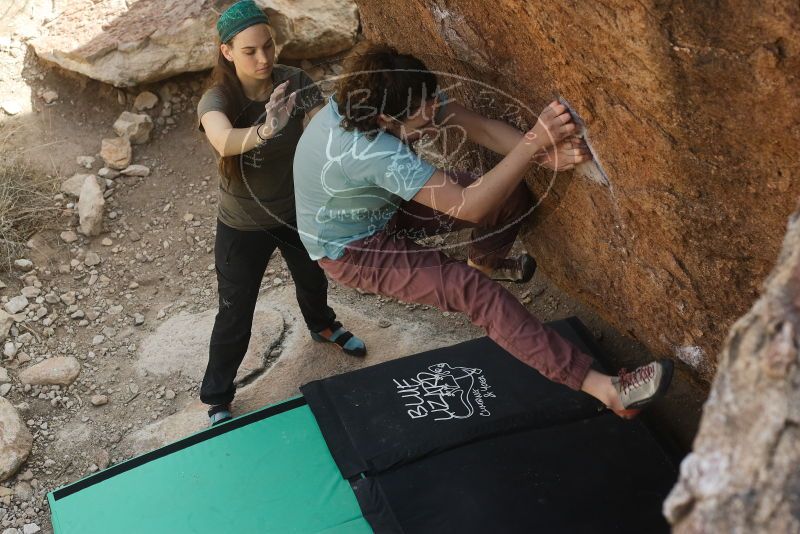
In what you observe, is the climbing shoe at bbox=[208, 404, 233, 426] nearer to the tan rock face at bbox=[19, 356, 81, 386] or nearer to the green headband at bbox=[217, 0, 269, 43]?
the tan rock face at bbox=[19, 356, 81, 386]

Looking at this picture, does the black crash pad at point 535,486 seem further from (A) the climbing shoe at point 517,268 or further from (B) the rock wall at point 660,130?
(A) the climbing shoe at point 517,268

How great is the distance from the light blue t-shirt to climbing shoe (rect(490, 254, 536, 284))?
0.64m

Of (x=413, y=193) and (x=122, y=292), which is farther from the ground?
(x=413, y=193)

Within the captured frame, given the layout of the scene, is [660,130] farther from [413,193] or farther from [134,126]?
[134,126]

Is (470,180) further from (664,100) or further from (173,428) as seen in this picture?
(173,428)

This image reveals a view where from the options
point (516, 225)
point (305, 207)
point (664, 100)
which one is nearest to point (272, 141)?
point (305, 207)

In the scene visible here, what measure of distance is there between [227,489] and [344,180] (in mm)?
1229

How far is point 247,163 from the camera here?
317 centimetres

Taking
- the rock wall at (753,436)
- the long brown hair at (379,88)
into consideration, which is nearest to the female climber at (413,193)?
the long brown hair at (379,88)

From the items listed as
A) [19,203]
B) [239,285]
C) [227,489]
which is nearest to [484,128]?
[239,285]

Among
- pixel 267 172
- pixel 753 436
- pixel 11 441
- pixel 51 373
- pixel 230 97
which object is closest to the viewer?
pixel 753 436

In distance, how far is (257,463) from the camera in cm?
321

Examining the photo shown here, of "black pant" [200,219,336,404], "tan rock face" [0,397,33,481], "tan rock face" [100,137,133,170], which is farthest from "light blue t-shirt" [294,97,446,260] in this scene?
"tan rock face" [100,137,133,170]

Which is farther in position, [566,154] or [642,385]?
[566,154]
